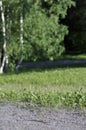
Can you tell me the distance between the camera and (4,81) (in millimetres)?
16578

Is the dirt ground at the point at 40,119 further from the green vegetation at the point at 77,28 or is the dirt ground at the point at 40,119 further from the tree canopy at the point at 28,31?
the green vegetation at the point at 77,28

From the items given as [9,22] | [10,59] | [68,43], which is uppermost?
[9,22]

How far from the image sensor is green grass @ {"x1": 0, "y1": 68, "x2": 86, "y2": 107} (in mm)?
9820

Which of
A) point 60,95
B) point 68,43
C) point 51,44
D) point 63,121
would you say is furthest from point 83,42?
point 63,121

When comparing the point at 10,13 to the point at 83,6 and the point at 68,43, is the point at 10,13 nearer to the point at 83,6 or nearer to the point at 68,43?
the point at 83,6

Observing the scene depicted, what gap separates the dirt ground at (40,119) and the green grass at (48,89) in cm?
71

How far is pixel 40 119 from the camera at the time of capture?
8031mm

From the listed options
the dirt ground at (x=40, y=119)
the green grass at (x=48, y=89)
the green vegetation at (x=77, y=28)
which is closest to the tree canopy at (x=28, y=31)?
the green grass at (x=48, y=89)

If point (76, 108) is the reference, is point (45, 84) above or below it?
below

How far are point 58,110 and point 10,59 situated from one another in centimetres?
1523

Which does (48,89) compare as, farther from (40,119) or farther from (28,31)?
(28,31)

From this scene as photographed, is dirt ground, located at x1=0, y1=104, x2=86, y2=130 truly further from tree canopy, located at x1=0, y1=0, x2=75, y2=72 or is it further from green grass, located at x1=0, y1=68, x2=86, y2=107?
tree canopy, located at x1=0, y1=0, x2=75, y2=72

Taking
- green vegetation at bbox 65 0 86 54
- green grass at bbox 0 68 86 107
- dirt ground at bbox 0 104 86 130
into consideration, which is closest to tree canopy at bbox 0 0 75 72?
green grass at bbox 0 68 86 107

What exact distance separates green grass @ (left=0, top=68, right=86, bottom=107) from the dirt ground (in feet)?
2.32
